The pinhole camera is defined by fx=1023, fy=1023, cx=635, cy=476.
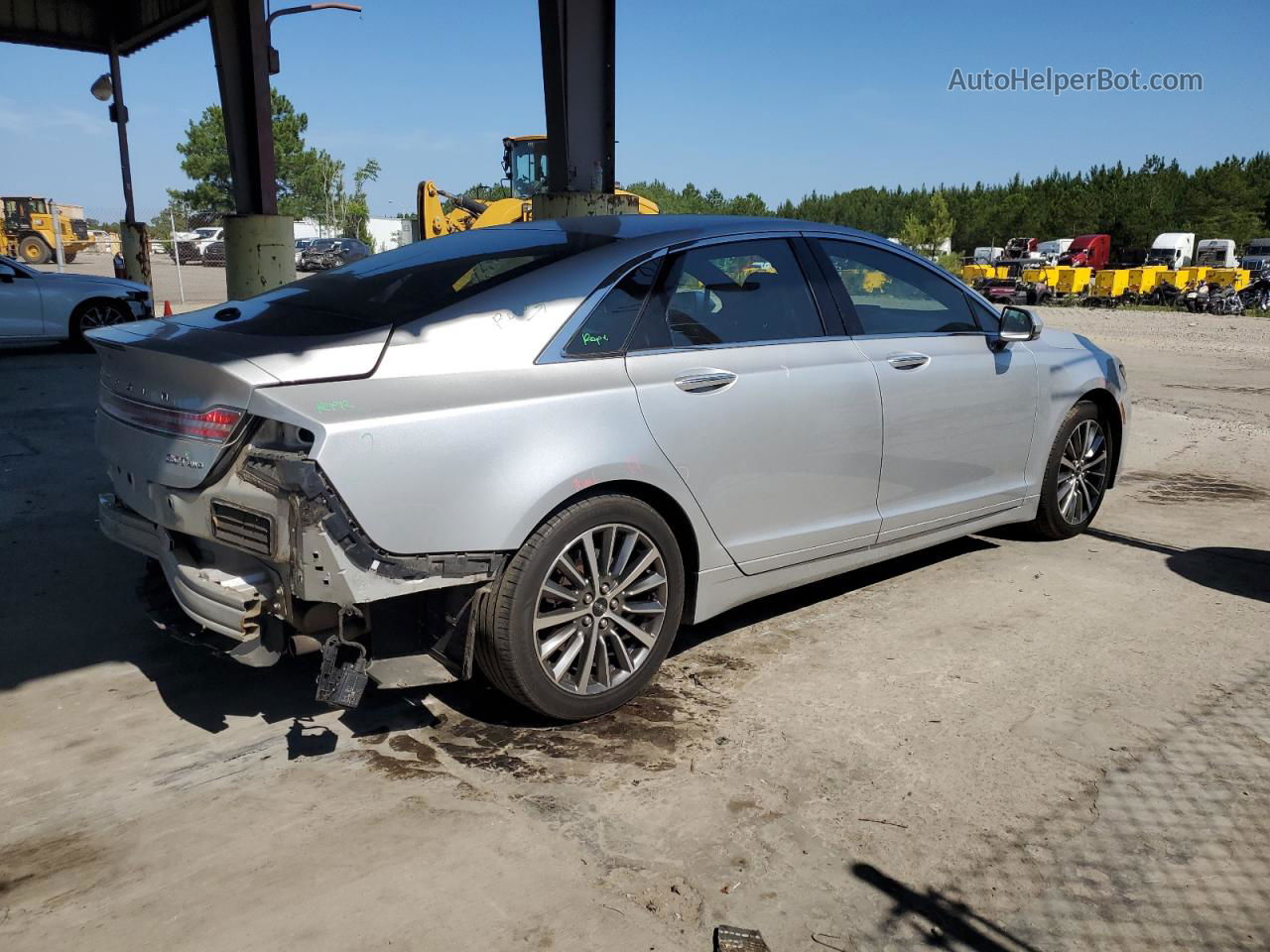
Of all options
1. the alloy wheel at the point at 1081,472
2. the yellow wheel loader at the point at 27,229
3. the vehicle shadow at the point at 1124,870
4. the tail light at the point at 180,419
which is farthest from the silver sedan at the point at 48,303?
the yellow wheel loader at the point at 27,229

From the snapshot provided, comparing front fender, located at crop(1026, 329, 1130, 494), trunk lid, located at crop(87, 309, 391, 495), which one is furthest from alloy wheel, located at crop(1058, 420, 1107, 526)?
trunk lid, located at crop(87, 309, 391, 495)

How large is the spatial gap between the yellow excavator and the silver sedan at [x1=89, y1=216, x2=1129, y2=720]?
60.7ft

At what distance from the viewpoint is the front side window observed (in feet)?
14.5

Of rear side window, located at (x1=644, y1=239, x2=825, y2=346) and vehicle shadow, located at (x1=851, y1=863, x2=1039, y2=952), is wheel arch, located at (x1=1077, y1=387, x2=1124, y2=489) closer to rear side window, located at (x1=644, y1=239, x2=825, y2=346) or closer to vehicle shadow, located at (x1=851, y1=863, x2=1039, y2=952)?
rear side window, located at (x1=644, y1=239, x2=825, y2=346)

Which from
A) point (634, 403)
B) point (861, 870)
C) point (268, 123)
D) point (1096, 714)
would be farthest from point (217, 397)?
point (268, 123)

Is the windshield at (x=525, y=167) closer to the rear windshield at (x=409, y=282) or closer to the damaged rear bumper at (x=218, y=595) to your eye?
the rear windshield at (x=409, y=282)

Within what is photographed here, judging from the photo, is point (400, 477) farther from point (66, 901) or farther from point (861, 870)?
point (861, 870)

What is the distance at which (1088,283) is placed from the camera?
36844 millimetres

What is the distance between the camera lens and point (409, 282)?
3725 millimetres

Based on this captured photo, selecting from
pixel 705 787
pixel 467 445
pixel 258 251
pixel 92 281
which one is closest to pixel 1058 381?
pixel 705 787

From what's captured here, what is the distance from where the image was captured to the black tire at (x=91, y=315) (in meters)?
13.5

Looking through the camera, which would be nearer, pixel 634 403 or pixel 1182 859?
pixel 1182 859

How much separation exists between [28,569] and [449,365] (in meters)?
3.16

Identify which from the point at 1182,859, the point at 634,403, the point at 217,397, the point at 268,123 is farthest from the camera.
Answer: the point at 268,123
